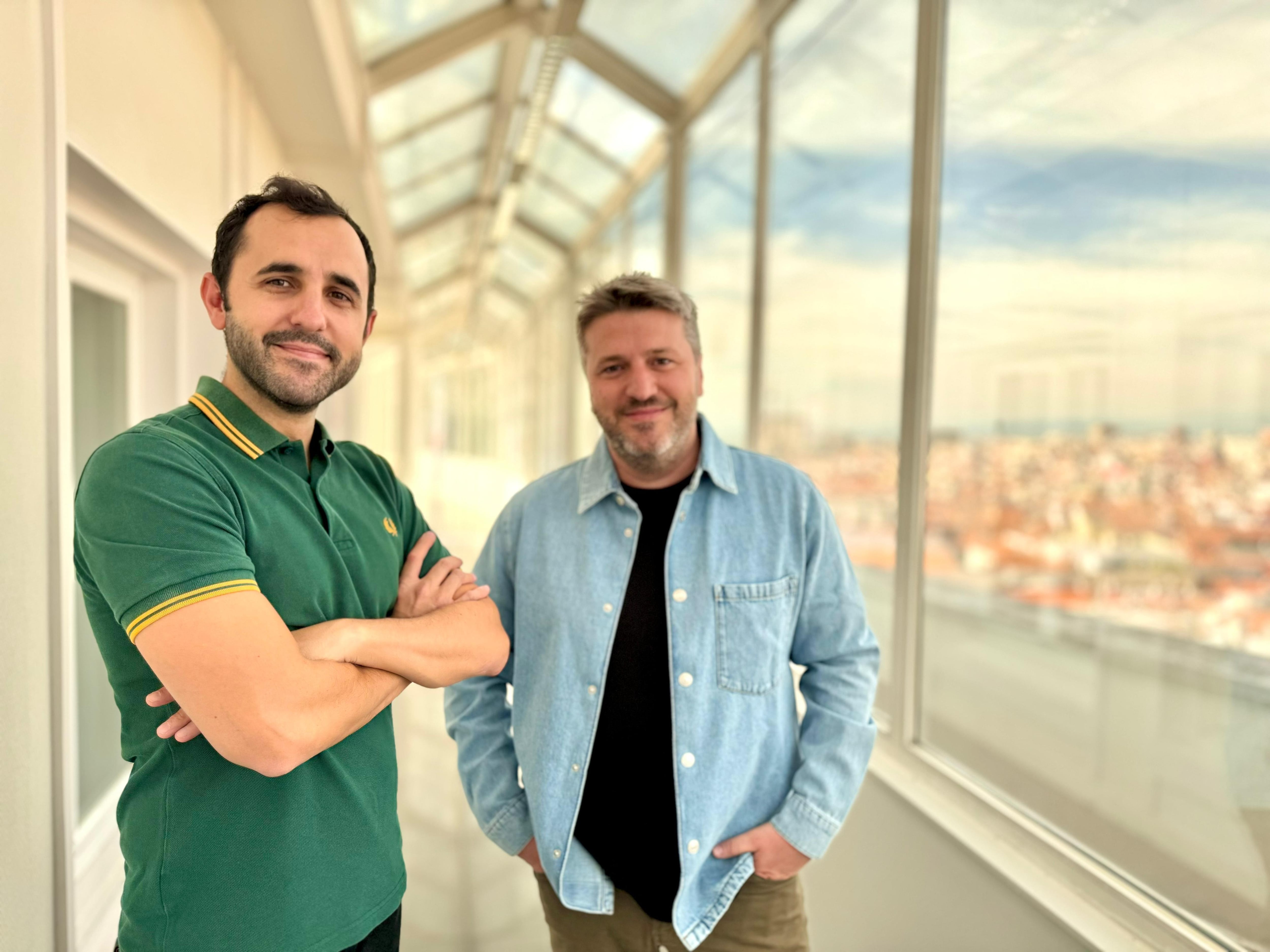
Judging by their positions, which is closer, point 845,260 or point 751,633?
point 751,633

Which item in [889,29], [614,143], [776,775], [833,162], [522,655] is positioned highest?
[614,143]

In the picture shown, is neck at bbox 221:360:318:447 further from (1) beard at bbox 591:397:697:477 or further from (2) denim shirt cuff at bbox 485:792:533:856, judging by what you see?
(2) denim shirt cuff at bbox 485:792:533:856

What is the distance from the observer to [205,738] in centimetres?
128

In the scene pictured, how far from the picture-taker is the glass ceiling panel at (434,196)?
8.36 metres

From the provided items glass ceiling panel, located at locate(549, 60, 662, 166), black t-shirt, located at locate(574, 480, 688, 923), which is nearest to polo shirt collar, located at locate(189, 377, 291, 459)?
black t-shirt, located at locate(574, 480, 688, 923)

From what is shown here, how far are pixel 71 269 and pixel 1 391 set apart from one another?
141 centimetres

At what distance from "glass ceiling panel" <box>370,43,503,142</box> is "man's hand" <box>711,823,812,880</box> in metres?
5.16

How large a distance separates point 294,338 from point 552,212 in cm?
789

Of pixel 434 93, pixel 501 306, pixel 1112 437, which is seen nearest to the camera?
pixel 1112 437

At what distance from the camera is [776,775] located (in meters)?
1.75

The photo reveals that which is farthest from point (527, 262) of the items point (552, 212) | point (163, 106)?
point (163, 106)

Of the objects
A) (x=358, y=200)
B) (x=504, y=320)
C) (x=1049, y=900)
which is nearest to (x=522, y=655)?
(x=1049, y=900)

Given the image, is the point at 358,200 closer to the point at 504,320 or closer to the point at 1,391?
the point at 1,391

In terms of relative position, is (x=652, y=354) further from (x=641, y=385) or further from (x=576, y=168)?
(x=576, y=168)
